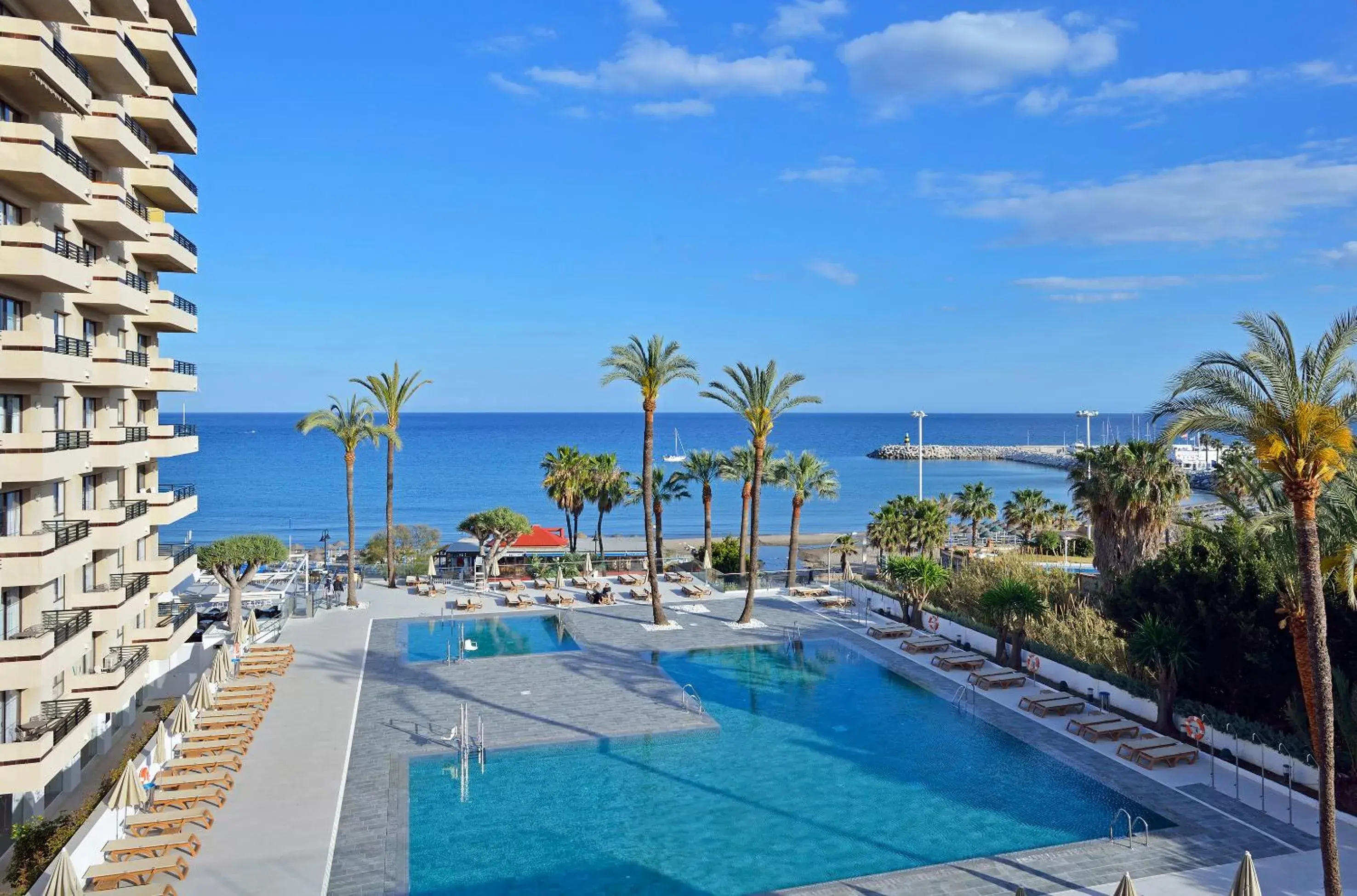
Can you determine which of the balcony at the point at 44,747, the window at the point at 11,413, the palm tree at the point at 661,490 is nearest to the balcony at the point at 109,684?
the balcony at the point at 44,747

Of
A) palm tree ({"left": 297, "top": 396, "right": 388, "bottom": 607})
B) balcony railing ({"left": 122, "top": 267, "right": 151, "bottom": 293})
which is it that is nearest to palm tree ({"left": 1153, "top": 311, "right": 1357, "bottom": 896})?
balcony railing ({"left": 122, "top": 267, "right": 151, "bottom": 293})

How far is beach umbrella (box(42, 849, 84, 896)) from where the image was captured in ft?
37.6

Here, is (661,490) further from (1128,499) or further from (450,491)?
(450,491)

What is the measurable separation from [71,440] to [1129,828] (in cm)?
2047

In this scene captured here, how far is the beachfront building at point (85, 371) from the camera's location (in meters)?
15.5

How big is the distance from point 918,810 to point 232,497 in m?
111

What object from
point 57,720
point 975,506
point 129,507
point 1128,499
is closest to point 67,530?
point 57,720

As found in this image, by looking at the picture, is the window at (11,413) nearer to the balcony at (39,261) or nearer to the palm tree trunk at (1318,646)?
the balcony at (39,261)

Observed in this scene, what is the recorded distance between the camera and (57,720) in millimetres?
16312

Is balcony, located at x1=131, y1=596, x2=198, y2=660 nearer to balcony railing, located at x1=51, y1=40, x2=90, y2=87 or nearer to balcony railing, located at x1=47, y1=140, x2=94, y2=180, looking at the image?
balcony railing, located at x1=47, y1=140, x2=94, y2=180

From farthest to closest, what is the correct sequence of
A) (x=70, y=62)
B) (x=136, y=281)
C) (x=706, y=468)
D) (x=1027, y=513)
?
(x=1027, y=513), (x=706, y=468), (x=136, y=281), (x=70, y=62)

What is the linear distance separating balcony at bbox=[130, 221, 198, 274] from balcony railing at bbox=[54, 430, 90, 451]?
6.94 m

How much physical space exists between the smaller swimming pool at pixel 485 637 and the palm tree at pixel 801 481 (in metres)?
11.7

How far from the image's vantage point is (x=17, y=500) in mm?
17203
